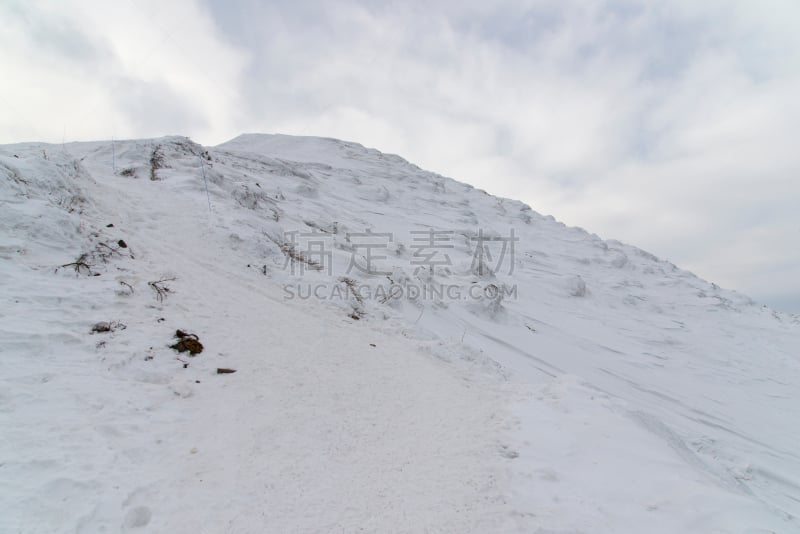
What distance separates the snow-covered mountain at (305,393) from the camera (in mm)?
3053

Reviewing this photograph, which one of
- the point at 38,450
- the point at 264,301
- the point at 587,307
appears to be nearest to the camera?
the point at 38,450

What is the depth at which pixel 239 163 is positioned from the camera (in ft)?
58.4

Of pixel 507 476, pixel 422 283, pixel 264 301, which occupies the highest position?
pixel 422 283

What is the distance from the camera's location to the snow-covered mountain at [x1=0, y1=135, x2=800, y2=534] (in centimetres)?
305

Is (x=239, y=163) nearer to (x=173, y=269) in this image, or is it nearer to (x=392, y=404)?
(x=173, y=269)

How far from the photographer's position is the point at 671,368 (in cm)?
1155

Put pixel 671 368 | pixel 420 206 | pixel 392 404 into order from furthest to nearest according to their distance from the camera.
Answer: pixel 420 206 < pixel 671 368 < pixel 392 404

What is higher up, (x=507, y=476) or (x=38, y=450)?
(x=38, y=450)

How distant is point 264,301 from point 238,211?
3962 mm

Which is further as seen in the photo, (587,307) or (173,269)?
(587,307)

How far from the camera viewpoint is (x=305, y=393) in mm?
4805

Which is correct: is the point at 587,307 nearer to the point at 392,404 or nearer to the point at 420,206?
the point at 420,206

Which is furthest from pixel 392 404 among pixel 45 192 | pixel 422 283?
pixel 45 192

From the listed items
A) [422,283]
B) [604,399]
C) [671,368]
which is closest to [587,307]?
[671,368]
